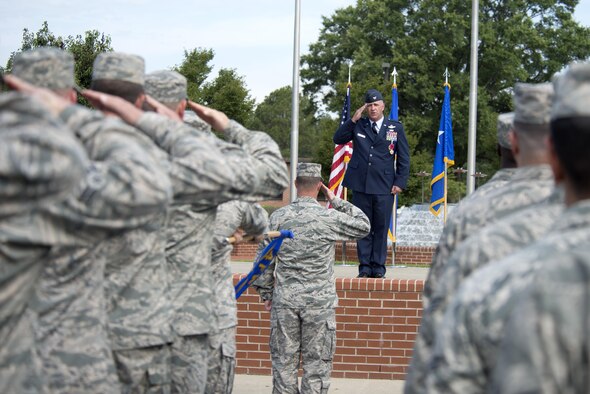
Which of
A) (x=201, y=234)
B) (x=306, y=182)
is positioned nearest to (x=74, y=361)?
(x=201, y=234)

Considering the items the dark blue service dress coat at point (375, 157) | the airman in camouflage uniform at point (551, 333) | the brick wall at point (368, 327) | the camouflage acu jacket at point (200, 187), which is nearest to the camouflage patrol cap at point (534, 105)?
the camouflage acu jacket at point (200, 187)

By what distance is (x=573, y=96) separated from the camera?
7.05 ft

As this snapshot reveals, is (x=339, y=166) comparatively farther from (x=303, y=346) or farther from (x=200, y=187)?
(x=200, y=187)

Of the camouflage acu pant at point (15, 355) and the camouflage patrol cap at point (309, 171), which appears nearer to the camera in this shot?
the camouflage acu pant at point (15, 355)

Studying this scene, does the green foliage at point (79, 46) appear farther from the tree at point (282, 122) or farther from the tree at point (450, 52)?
the tree at point (282, 122)

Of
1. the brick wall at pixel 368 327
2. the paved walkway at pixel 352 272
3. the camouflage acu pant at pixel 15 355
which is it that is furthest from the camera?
the paved walkway at pixel 352 272

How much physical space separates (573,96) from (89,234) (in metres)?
1.66

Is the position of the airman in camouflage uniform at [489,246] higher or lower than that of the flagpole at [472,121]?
lower

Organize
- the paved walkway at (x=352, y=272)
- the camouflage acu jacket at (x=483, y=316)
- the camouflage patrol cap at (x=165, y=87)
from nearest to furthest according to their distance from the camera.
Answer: the camouflage acu jacket at (x=483, y=316), the camouflage patrol cap at (x=165, y=87), the paved walkway at (x=352, y=272)

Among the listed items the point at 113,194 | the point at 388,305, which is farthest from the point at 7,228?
the point at 388,305

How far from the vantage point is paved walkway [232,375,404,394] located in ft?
32.6

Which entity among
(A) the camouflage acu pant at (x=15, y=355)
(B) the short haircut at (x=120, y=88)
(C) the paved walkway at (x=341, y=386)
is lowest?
(C) the paved walkway at (x=341, y=386)

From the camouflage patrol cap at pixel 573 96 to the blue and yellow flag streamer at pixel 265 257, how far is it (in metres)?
6.25

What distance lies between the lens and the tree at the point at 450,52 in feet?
152
